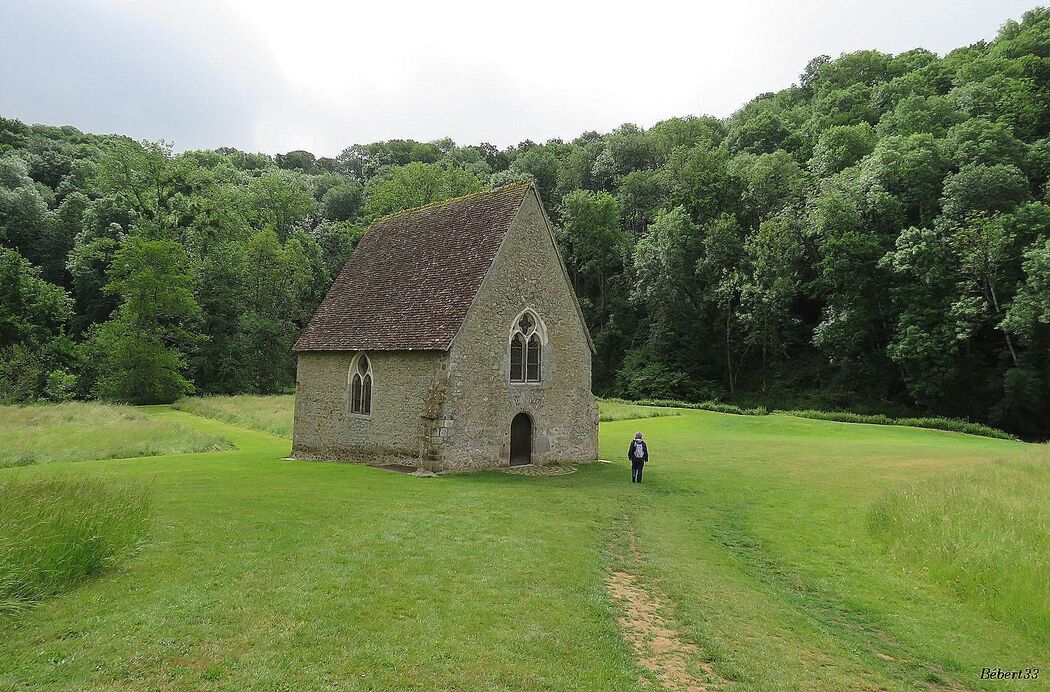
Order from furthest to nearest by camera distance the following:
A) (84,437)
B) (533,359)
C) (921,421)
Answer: (921,421) → (84,437) → (533,359)

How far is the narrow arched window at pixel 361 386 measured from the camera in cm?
2506

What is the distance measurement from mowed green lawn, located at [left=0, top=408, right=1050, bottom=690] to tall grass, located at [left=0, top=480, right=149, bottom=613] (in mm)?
290

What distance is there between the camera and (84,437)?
28625mm

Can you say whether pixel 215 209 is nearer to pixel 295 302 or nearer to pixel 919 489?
pixel 295 302

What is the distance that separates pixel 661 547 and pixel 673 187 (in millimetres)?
65247

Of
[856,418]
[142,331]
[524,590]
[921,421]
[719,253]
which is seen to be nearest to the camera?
[524,590]

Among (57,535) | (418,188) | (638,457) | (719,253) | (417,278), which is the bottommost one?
(638,457)

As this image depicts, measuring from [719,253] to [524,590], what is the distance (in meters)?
57.0

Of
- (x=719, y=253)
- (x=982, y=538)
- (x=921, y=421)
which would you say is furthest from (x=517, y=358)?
(x=719, y=253)

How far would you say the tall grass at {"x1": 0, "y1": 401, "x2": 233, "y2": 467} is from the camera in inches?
976

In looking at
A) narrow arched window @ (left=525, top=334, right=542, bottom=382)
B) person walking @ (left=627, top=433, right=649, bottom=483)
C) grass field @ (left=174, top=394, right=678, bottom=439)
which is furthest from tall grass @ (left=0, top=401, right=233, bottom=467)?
person walking @ (left=627, top=433, right=649, bottom=483)

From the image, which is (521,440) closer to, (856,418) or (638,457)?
(638,457)

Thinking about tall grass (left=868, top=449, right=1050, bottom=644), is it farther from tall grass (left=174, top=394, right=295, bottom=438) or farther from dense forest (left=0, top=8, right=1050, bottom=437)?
tall grass (left=174, top=394, right=295, bottom=438)

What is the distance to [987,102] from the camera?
5216 cm
